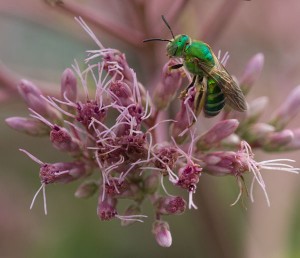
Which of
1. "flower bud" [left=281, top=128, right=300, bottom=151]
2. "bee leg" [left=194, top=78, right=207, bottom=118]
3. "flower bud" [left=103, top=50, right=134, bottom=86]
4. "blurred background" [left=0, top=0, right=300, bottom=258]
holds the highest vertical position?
"bee leg" [left=194, top=78, right=207, bottom=118]

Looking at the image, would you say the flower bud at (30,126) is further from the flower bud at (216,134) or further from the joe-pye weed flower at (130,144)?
the flower bud at (216,134)

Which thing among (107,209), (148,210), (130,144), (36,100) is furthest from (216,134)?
(148,210)

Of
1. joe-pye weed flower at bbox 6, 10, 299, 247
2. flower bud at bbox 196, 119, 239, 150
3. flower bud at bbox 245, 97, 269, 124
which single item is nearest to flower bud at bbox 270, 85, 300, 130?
flower bud at bbox 245, 97, 269, 124

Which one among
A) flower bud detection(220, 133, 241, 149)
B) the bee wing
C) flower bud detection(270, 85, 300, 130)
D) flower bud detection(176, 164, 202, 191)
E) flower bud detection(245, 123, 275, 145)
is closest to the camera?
flower bud detection(176, 164, 202, 191)

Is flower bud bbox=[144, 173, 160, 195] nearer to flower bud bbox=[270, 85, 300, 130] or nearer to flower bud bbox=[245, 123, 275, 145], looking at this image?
flower bud bbox=[245, 123, 275, 145]

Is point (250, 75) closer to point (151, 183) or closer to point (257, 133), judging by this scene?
point (257, 133)

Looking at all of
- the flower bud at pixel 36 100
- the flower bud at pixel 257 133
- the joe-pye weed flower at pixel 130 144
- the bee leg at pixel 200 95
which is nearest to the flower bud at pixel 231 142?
the joe-pye weed flower at pixel 130 144
